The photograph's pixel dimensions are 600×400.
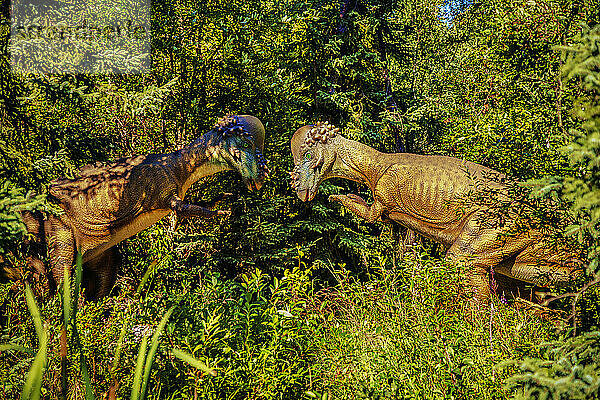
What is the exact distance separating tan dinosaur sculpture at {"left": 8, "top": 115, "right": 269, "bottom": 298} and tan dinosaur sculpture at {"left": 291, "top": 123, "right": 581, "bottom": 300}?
0.60 meters

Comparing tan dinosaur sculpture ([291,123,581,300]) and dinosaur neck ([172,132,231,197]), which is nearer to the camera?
tan dinosaur sculpture ([291,123,581,300])

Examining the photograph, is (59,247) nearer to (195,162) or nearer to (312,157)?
(195,162)

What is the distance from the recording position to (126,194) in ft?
15.8

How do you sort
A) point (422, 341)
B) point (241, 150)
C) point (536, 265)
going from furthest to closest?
point (241, 150) → point (536, 265) → point (422, 341)

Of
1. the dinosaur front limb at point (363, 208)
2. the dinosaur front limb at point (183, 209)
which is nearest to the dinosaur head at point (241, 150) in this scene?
the dinosaur front limb at point (183, 209)

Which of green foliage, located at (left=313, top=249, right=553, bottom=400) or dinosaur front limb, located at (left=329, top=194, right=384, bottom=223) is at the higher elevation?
dinosaur front limb, located at (left=329, top=194, right=384, bottom=223)

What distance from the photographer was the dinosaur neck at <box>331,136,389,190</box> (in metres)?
5.18

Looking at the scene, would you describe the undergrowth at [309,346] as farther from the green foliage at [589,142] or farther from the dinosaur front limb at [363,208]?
the green foliage at [589,142]

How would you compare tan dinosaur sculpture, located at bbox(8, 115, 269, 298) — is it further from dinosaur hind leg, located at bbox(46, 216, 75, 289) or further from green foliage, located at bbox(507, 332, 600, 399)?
green foliage, located at bbox(507, 332, 600, 399)

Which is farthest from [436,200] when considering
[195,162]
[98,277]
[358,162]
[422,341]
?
[98,277]

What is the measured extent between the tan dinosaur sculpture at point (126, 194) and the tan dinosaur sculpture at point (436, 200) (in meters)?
0.60

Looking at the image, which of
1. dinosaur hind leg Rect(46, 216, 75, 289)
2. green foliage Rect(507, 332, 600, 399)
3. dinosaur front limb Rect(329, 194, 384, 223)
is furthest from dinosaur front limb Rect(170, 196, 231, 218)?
green foliage Rect(507, 332, 600, 399)

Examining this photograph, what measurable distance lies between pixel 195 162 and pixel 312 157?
1139 mm

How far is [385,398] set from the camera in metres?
3.06
